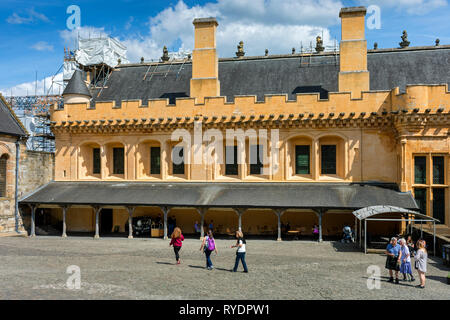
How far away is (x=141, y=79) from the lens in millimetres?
32688

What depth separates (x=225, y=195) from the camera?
23938mm

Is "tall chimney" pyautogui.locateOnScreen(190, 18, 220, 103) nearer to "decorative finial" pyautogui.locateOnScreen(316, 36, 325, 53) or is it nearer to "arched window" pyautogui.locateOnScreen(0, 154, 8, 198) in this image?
"decorative finial" pyautogui.locateOnScreen(316, 36, 325, 53)

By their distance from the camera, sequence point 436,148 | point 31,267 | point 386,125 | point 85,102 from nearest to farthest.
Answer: point 31,267 < point 436,148 < point 386,125 < point 85,102

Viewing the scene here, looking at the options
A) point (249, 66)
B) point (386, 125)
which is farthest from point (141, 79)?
point (386, 125)

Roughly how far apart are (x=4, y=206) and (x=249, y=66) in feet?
60.0

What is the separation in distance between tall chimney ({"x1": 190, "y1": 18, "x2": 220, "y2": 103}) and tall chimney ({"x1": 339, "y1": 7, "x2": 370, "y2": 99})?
25.4 ft

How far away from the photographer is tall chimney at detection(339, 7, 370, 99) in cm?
2592

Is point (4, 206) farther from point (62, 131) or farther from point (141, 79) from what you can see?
point (141, 79)

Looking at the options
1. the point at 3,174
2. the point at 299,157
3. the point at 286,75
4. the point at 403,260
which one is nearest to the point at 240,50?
the point at 286,75

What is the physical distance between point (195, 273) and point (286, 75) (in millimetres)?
18716

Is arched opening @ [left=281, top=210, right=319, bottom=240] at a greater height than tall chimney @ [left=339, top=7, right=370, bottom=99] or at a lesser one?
lesser

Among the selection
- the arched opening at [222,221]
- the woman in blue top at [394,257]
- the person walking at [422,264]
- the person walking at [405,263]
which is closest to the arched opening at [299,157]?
the arched opening at [222,221]

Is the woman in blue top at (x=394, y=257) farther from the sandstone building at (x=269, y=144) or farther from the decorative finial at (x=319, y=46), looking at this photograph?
the decorative finial at (x=319, y=46)

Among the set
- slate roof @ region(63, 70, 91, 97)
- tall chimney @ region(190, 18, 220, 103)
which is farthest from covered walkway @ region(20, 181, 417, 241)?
slate roof @ region(63, 70, 91, 97)
